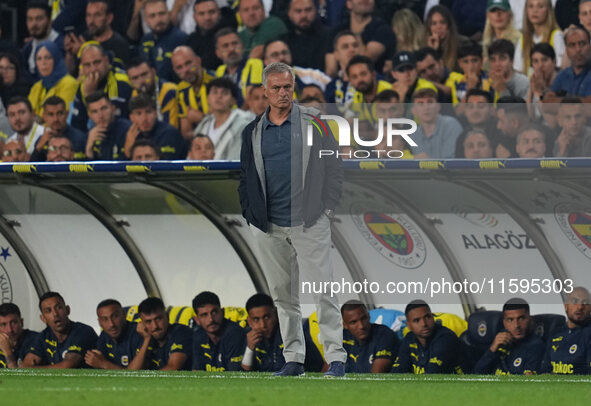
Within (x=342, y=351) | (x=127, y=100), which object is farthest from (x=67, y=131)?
(x=342, y=351)

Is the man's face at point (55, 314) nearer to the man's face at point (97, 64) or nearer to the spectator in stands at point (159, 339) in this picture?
the spectator in stands at point (159, 339)

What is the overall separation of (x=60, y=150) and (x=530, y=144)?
4.65 metres

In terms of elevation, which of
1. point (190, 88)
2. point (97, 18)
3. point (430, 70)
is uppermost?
point (97, 18)

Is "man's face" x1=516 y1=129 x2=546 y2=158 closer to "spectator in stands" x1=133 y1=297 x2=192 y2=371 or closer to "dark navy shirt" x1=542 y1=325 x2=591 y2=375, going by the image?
"dark navy shirt" x1=542 y1=325 x2=591 y2=375

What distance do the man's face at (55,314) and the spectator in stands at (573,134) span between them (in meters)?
3.98

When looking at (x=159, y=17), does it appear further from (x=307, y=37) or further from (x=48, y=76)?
(x=307, y=37)

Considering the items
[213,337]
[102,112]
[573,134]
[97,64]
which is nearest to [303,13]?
[102,112]

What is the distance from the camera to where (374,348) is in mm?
8438

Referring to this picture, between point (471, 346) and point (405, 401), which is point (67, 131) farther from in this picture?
point (405, 401)

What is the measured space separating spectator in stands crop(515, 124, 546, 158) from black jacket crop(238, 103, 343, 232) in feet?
8.59

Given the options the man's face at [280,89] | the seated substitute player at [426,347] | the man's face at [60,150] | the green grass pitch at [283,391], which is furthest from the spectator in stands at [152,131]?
the man's face at [280,89]

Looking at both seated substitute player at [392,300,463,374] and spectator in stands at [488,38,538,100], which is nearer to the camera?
seated substitute player at [392,300,463,374]

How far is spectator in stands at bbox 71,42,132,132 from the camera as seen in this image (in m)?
11.8

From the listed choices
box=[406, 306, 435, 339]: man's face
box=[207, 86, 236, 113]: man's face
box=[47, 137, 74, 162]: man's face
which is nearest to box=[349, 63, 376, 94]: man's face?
box=[207, 86, 236, 113]: man's face
